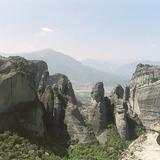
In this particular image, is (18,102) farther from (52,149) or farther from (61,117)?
(61,117)

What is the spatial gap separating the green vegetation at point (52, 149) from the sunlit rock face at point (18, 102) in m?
1.86

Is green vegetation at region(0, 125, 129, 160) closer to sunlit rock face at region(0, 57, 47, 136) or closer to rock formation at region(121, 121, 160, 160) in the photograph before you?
Result: sunlit rock face at region(0, 57, 47, 136)

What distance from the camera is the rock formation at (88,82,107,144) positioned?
7194cm

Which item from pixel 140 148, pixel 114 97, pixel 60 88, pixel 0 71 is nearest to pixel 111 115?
pixel 114 97

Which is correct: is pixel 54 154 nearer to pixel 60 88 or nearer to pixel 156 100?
pixel 60 88

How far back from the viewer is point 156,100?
99.4m

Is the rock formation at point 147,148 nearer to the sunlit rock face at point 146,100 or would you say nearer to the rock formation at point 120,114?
the rock formation at point 120,114

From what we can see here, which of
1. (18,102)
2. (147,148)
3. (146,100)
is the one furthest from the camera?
(146,100)

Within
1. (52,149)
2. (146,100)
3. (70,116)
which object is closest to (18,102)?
(52,149)

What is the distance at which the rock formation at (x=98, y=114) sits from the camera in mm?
71938

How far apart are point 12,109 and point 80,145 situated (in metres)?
11.3

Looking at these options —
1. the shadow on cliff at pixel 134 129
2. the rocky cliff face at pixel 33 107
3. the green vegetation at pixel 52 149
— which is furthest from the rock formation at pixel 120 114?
the rocky cliff face at pixel 33 107

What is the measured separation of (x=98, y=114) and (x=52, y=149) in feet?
54.9

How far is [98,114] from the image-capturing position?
74.6 m
